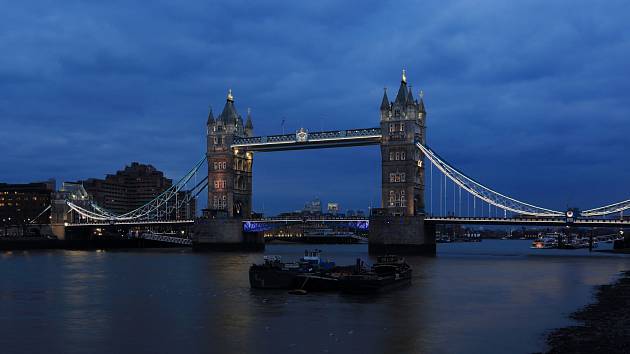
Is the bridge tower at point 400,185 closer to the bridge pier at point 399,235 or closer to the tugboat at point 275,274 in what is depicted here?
the bridge pier at point 399,235

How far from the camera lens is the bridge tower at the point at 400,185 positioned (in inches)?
4491

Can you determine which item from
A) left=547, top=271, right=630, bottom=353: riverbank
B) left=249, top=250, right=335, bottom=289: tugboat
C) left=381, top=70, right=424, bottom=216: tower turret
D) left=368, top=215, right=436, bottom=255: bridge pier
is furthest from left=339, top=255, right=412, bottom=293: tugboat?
left=381, top=70, right=424, bottom=216: tower turret

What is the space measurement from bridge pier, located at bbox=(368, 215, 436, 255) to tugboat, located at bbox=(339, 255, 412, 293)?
50868mm

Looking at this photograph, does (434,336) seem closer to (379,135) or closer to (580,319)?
(580,319)

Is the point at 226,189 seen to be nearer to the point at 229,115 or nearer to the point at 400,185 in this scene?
the point at 229,115

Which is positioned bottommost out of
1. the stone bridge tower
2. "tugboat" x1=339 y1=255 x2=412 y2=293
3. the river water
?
the river water

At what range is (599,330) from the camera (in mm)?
33531

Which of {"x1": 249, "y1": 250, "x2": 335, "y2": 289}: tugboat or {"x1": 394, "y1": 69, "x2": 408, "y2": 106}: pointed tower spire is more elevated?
{"x1": 394, "y1": 69, "x2": 408, "y2": 106}: pointed tower spire

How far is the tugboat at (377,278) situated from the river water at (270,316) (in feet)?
3.30

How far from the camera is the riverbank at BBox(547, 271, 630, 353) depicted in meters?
28.7

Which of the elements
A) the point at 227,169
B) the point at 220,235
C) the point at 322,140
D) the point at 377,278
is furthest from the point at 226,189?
the point at 377,278

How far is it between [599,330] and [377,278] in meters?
20.6

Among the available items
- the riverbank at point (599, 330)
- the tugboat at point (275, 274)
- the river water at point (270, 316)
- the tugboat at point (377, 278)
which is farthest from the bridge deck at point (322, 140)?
the riverbank at point (599, 330)

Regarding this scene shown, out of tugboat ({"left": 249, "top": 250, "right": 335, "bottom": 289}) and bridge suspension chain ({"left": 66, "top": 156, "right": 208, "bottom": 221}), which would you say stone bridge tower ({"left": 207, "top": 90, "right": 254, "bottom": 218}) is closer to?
bridge suspension chain ({"left": 66, "top": 156, "right": 208, "bottom": 221})
